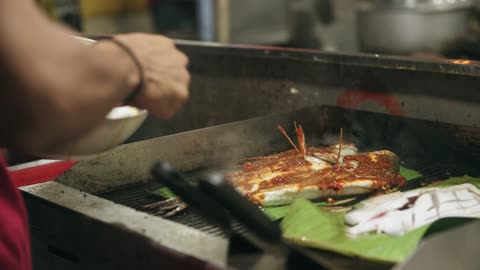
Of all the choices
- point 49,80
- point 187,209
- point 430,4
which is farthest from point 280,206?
point 430,4

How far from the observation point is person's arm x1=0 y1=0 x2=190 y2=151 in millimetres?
1476

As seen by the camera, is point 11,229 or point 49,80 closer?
point 49,80

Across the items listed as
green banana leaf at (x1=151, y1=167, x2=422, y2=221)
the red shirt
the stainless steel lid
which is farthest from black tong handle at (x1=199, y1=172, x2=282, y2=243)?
the stainless steel lid

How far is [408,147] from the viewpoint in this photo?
3191 mm

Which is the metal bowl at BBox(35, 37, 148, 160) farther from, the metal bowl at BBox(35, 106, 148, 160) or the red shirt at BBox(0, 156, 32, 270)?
the red shirt at BBox(0, 156, 32, 270)

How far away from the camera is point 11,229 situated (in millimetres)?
2129

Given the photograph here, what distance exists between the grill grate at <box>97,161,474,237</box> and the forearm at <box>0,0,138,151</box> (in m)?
0.86

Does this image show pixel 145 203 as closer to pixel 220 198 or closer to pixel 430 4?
pixel 220 198

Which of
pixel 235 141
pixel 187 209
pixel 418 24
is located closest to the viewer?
pixel 187 209

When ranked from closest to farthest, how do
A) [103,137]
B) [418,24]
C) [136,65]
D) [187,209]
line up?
[136,65] < [103,137] < [187,209] < [418,24]

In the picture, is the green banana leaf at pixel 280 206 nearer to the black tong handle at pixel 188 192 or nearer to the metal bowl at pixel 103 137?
the black tong handle at pixel 188 192

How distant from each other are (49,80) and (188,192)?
0.57 m

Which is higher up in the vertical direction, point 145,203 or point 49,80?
point 49,80

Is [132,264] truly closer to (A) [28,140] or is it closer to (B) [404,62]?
(A) [28,140]
